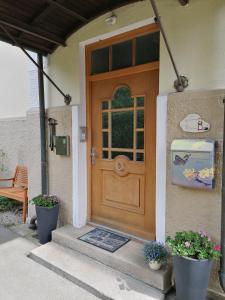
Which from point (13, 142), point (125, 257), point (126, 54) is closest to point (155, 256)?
point (125, 257)

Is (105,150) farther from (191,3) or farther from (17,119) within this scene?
(17,119)

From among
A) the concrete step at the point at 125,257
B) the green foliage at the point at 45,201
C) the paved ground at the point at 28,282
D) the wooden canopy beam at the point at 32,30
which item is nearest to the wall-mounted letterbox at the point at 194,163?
the concrete step at the point at 125,257

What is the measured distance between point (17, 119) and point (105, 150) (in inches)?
109

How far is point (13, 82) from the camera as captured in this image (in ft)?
17.0

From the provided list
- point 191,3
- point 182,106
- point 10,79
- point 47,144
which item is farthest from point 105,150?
point 10,79

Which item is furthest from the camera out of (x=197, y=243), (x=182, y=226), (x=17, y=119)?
(x=17, y=119)

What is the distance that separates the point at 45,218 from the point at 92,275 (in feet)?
3.58

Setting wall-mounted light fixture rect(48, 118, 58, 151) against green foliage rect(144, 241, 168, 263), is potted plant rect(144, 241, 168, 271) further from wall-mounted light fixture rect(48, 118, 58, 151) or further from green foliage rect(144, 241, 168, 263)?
wall-mounted light fixture rect(48, 118, 58, 151)

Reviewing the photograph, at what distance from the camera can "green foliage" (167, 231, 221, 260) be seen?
1.96 metres

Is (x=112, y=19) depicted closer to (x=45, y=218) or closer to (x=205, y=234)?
(x=205, y=234)

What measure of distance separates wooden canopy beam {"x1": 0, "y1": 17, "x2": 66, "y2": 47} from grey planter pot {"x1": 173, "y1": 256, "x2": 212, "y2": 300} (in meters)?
2.96

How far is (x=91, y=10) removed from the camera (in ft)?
9.36

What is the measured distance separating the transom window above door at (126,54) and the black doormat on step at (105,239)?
2.14 m

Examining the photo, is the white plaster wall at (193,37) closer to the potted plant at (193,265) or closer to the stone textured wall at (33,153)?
the potted plant at (193,265)
